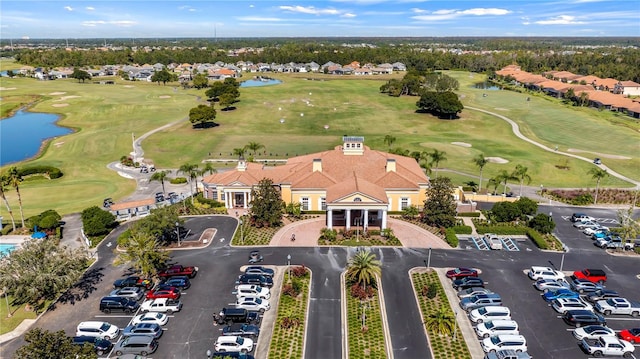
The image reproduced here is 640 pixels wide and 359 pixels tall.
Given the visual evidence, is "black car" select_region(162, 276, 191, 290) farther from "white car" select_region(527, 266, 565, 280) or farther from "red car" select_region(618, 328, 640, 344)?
"red car" select_region(618, 328, 640, 344)

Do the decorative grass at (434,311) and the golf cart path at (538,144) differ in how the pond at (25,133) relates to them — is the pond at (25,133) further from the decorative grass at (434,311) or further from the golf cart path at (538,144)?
the golf cart path at (538,144)

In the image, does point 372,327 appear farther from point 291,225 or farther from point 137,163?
point 137,163

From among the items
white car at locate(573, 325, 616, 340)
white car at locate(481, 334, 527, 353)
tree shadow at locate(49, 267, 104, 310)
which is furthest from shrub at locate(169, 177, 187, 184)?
white car at locate(573, 325, 616, 340)

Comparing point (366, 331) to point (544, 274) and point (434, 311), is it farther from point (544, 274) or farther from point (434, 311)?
point (544, 274)

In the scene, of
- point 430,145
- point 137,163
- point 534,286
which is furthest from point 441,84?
point 534,286

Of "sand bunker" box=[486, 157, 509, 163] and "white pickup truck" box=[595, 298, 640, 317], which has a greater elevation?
"sand bunker" box=[486, 157, 509, 163]

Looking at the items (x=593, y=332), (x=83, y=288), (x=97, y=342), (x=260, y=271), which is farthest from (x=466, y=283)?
(x=83, y=288)
